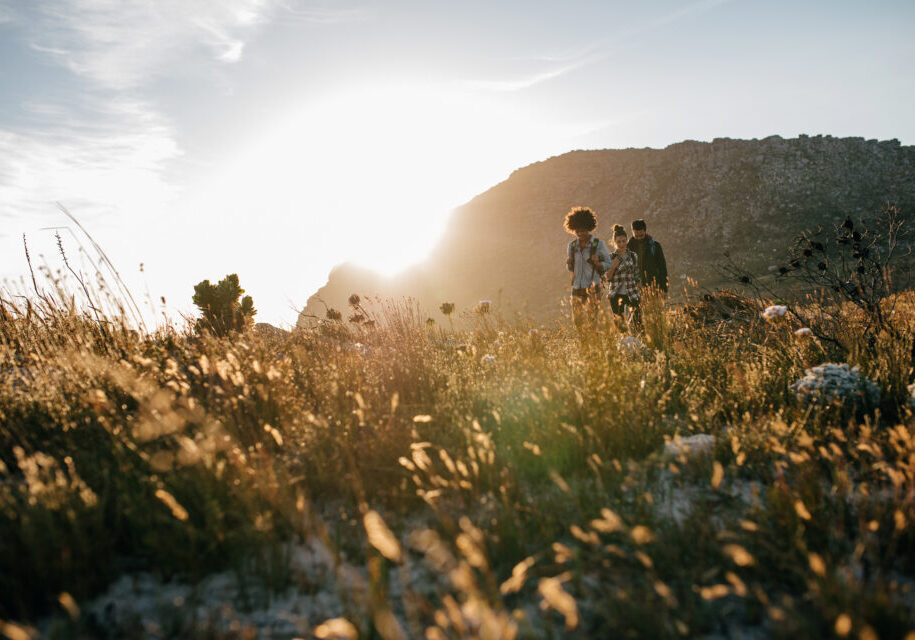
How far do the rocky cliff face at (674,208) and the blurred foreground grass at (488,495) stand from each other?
30499 millimetres

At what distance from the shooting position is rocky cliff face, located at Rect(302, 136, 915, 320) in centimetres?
3975

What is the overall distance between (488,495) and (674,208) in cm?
5028

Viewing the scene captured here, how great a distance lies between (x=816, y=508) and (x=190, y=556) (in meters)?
2.57

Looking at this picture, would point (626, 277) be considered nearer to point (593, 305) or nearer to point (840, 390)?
point (593, 305)

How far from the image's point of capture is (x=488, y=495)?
2211 millimetres

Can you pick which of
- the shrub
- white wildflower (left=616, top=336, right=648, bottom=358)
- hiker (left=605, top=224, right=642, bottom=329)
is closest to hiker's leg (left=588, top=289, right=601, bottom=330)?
white wildflower (left=616, top=336, right=648, bottom=358)

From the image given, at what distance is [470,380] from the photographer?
3.57m

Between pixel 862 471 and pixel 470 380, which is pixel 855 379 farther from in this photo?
pixel 470 380

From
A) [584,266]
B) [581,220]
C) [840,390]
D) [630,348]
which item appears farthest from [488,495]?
[581,220]

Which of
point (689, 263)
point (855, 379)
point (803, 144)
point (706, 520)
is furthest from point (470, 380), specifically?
point (803, 144)

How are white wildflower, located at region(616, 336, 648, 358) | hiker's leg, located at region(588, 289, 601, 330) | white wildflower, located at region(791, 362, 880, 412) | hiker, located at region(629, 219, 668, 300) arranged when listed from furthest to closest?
hiker, located at region(629, 219, 668, 300) → hiker's leg, located at region(588, 289, 601, 330) → white wildflower, located at region(616, 336, 648, 358) → white wildflower, located at region(791, 362, 880, 412)

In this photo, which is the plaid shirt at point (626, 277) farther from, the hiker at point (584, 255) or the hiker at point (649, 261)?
the hiker at point (584, 255)

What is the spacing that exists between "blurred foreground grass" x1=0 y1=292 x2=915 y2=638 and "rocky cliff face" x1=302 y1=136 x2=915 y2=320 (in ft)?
100

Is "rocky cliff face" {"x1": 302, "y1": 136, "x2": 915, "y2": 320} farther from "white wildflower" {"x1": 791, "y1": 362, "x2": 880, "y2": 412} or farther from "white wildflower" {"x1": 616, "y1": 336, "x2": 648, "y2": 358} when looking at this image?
"white wildflower" {"x1": 791, "y1": 362, "x2": 880, "y2": 412}
